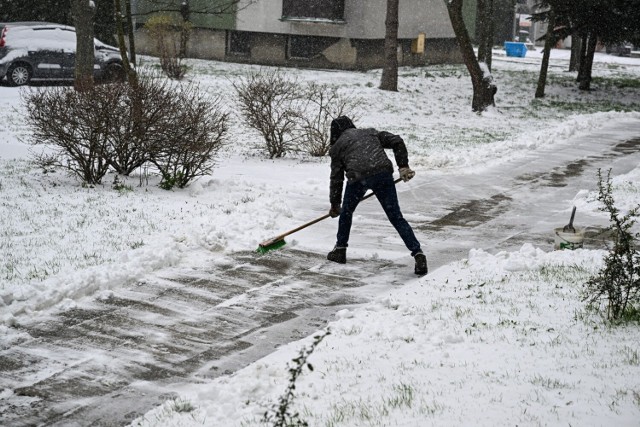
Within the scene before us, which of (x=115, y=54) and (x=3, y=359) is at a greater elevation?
(x=115, y=54)

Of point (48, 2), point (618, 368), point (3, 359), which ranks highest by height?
point (48, 2)

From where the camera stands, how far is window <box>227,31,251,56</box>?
35.7 m

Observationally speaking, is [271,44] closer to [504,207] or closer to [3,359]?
[504,207]

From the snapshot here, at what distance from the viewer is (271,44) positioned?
35344 mm

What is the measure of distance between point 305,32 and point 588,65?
37.3 ft

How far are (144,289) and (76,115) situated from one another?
179 inches

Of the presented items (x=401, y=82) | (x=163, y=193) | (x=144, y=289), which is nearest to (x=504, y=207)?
(x=163, y=193)

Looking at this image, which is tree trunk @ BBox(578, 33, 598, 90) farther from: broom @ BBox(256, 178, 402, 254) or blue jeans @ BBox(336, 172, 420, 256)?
blue jeans @ BBox(336, 172, 420, 256)

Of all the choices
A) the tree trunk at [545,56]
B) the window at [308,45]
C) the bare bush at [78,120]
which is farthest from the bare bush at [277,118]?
the window at [308,45]

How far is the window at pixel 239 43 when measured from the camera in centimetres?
3566

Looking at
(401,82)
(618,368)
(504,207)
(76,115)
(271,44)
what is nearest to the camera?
(618,368)

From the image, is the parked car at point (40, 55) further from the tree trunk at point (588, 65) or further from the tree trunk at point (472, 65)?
the tree trunk at point (588, 65)

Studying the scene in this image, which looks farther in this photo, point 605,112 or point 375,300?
point 605,112

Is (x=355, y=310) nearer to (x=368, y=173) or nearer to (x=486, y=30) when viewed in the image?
(x=368, y=173)
